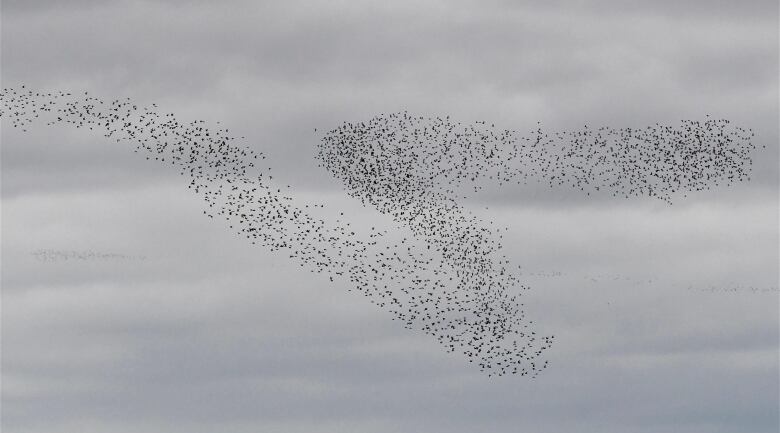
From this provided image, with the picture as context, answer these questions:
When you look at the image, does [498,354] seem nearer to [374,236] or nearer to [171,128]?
[374,236]

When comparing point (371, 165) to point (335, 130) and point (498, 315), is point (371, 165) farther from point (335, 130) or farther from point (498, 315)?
point (498, 315)

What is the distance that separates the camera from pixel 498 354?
338ft

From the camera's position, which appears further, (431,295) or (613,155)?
(613,155)

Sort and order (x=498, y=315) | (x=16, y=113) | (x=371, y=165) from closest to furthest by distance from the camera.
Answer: (x=16, y=113) < (x=498, y=315) < (x=371, y=165)

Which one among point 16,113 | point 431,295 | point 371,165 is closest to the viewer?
point 16,113

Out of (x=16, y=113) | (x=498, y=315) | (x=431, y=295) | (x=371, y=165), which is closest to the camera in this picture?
(x=16, y=113)

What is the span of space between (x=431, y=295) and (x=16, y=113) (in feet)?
120

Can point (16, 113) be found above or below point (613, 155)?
below

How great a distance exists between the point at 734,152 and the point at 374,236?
39893 mm

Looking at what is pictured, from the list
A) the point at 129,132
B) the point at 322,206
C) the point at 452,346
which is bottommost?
the point at 452,346

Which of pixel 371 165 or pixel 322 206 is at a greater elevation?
pixel 371 165

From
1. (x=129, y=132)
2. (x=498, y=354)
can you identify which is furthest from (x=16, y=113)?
(x=498, y=354)

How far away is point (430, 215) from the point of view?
113438 mm

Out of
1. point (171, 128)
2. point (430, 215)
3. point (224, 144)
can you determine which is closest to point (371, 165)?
point (430, 215)
